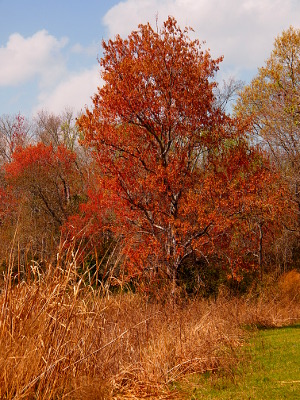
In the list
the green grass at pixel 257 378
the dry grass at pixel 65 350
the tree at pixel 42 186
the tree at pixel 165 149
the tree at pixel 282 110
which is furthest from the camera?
the tree at pixel 42 186

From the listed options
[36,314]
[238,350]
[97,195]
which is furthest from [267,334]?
[97,195]

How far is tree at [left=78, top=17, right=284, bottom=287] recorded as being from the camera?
15.3 m

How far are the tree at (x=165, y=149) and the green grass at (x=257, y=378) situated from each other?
612 centimetres

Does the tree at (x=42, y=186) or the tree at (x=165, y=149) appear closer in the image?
the tree at (x=165, y=149)

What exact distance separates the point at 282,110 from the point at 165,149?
6.89 meters

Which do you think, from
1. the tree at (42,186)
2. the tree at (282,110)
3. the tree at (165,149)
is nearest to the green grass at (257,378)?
the tree at (165,149)

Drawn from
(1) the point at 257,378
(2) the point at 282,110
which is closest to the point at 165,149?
(2) the point at 282,110

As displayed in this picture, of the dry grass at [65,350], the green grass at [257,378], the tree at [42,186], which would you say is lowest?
the green grass at [257,378]

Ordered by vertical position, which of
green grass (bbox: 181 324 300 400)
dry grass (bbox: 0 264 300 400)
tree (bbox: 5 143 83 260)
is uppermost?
tree (bbox: 5 143 83 260)

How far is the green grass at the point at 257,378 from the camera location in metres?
6.20

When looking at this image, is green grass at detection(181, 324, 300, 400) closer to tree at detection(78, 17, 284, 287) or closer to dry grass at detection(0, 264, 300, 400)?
dry grass at detection(0, 264, 300, 400)

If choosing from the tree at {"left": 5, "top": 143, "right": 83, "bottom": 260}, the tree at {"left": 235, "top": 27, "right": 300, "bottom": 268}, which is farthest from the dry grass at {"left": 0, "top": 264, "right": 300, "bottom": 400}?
the tree at {"left": 5, "top": 143, "right": 83, "bottom": 260}

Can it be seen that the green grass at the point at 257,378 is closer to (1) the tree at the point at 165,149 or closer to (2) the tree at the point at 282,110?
(1) the tree at the point at 165,149

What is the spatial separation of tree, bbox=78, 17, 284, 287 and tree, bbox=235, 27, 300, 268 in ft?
15.9
